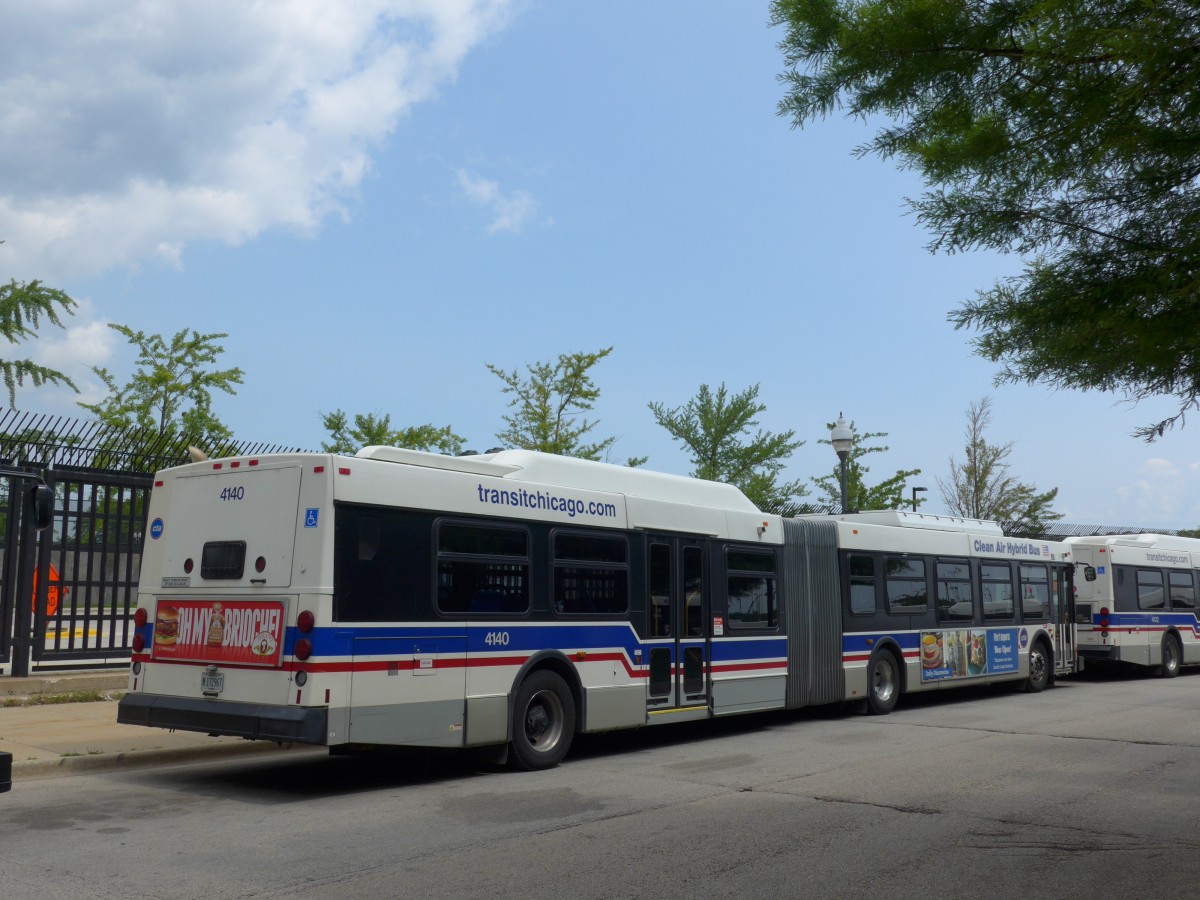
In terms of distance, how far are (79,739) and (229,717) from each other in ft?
10.2

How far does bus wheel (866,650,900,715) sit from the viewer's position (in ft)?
56.0

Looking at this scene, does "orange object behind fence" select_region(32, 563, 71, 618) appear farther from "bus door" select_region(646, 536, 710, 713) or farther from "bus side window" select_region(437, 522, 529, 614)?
"bus door" select_region(646, 536, 710, 713)

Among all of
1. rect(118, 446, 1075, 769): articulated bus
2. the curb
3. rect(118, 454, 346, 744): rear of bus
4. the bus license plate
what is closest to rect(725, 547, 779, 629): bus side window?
rect(118, 446, 1075, 769): articulated bus

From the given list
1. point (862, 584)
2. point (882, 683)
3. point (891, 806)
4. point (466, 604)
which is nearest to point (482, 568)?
point (466, 604)

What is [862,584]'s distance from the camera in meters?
17.2

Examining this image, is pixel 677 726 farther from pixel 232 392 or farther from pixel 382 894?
pixel 232 392

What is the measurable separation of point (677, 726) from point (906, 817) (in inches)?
276

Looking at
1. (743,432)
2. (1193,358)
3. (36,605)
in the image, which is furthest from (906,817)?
(743,432)

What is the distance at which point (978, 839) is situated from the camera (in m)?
8.16

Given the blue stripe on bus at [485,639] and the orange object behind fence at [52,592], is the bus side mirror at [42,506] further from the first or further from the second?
the blue stripe on bus at [485,639]

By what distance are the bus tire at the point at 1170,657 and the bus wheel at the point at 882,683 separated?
1104 cm

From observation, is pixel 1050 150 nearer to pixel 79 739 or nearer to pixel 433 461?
pixel 433 461

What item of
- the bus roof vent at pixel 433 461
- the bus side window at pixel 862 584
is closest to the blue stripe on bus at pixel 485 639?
the bus roof vent at pixel 433 461

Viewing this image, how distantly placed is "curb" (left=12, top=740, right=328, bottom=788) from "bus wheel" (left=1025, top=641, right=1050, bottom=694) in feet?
45.6
